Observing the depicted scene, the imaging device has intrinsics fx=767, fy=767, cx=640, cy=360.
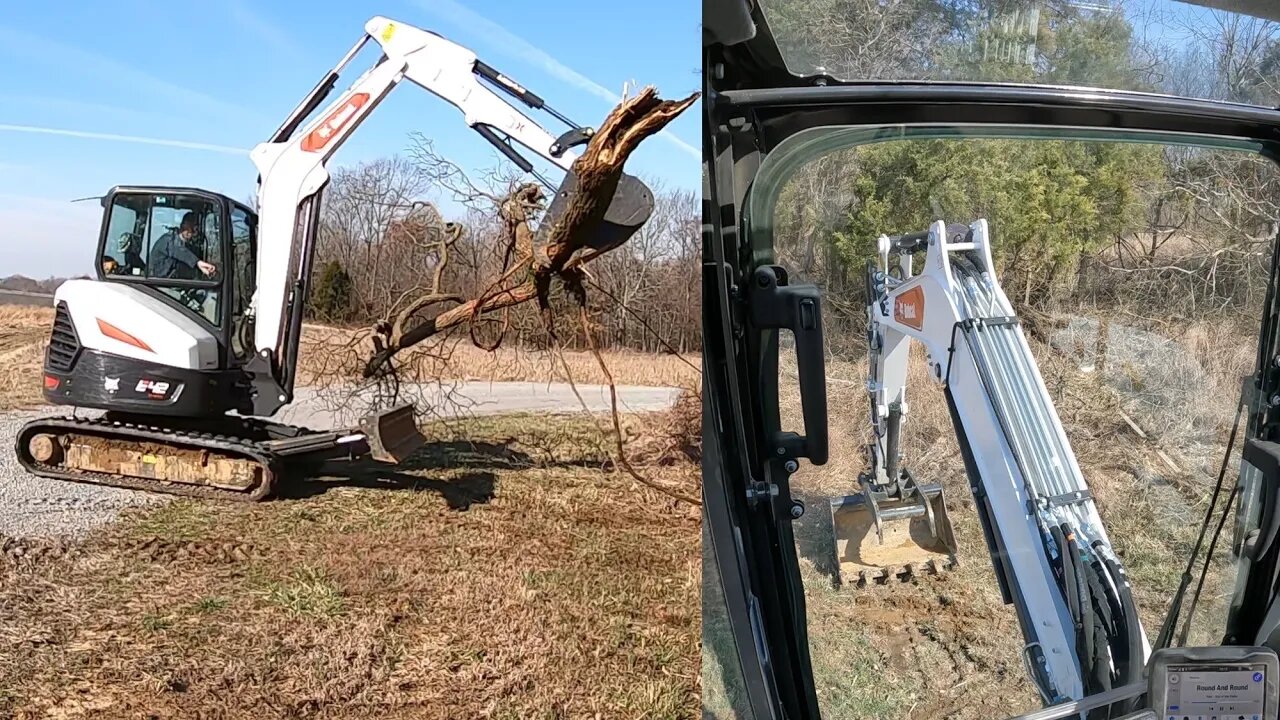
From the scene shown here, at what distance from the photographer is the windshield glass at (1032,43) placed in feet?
4.31

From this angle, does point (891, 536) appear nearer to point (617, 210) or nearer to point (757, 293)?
point (757, 293)

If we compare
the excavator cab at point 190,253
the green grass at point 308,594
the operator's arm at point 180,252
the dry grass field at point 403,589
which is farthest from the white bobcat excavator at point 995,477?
the operator's arm at point 180,252

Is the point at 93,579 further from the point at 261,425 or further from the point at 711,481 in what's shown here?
the point at 711,481

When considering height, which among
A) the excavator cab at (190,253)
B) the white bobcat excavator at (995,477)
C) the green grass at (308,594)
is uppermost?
the excavator cab at (190,253)

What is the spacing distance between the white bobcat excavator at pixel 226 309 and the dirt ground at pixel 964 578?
0.84 metres

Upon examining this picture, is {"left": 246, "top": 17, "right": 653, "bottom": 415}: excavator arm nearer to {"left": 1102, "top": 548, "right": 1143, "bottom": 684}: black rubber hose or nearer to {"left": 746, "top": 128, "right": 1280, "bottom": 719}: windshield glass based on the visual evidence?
{"left": 746, "top": 128, "right": 1280, "bottom": 719}: windshield glass

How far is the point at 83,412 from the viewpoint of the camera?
1699mm

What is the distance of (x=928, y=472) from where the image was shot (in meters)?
1.81

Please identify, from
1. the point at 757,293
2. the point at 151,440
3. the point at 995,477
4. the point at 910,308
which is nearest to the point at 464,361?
the point at 151,440

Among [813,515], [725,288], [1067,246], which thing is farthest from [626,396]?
[1067,246]

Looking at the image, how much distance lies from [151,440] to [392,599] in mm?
671

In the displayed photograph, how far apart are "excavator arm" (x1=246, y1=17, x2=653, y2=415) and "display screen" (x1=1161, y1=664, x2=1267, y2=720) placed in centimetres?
133

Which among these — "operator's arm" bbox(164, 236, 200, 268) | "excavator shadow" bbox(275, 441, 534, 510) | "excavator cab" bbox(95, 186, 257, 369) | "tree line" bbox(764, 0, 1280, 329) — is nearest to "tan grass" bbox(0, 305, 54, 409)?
"excavator cab" bbox(95, 186, 257, 369)

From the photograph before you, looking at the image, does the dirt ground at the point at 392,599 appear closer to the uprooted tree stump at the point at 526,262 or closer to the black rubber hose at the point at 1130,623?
the uprooted tree stump at the point at 526,262
